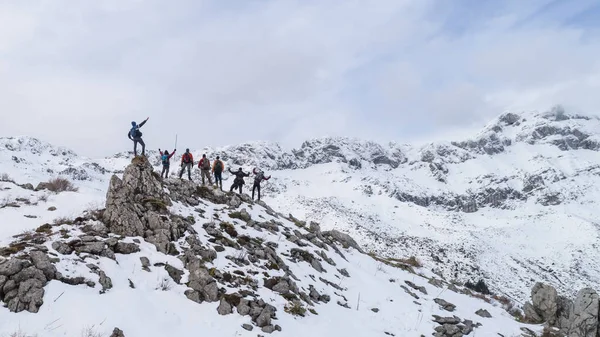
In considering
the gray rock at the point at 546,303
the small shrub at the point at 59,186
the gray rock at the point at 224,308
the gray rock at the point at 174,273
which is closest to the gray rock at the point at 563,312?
the gray rock at the point at 546,303

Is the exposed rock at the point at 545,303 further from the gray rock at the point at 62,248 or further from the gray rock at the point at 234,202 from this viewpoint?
the gray rock at the point at 62,248

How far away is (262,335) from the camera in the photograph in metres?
12.5

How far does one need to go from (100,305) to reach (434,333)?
1226 cm

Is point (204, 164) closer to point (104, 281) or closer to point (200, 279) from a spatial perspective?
point (200, 279)

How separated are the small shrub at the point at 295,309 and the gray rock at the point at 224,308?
→ 2.22 meters

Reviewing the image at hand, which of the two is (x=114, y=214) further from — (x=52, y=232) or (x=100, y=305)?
(x=100, y=305)

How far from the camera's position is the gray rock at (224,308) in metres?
13.0

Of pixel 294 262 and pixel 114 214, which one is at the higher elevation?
pixel 114 214

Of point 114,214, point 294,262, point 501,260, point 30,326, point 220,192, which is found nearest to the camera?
point 30,326

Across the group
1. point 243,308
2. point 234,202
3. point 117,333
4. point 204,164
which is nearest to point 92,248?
point 117,333

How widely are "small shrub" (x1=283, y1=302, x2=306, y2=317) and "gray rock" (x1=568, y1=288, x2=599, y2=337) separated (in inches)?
528

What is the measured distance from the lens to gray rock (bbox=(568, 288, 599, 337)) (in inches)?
758

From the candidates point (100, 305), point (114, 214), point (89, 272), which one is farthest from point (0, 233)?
point (100, 305)

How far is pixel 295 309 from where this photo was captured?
14703mm
